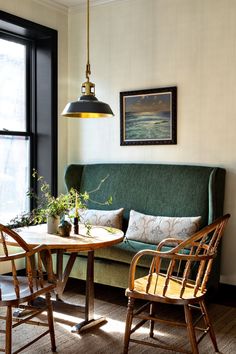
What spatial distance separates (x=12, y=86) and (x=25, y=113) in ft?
1.07

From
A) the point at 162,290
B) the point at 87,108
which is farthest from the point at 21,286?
the point at 87,108

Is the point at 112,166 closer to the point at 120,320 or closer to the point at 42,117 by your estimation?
the point at 42,117

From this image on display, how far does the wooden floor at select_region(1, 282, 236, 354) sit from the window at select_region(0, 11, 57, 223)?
A: 4.63 feet

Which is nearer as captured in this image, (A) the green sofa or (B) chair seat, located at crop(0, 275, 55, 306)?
(B) chair seat, located at crop(0, 275, 55, 306)

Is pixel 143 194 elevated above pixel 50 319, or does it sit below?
above

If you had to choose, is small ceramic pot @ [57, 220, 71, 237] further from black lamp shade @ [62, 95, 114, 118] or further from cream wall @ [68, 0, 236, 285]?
cream wall @ [68, 0, 236, 285]

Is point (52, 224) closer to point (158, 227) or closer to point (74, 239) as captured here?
point (74, 239)

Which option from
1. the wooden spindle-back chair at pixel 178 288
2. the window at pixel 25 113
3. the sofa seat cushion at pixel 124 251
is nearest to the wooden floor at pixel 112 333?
the wooden spindle-back chair at pixel 178 288

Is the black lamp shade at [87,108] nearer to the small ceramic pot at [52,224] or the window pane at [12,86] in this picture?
the small ceramic pot at [52,224]

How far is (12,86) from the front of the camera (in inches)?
178

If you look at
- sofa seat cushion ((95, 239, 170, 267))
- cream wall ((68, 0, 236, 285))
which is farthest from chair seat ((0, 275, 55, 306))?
cream wall ((68, 0, 236, 285))

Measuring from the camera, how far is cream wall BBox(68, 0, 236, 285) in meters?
3.89

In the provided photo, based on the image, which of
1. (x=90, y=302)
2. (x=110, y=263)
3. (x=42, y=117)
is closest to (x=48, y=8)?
(x=42, y=117)

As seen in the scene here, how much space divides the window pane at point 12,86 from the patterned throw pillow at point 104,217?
1.21m
